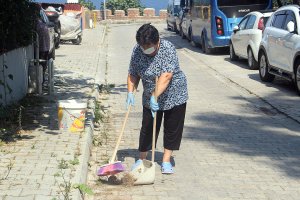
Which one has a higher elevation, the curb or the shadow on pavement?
the curb

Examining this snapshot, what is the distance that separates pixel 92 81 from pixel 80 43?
12.8 meters

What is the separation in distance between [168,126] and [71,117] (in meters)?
1.93

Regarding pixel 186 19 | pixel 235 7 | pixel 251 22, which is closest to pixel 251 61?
pixel 251 22

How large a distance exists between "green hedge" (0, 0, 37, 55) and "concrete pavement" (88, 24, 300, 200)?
203 cm

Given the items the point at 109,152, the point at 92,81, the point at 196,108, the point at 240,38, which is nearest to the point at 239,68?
the point at 240,38

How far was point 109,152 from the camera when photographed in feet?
25.0

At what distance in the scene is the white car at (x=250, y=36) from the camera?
1593cm

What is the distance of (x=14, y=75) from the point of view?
983cm

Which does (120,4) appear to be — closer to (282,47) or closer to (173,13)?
(173,13)

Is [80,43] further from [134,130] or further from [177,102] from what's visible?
[177,102]

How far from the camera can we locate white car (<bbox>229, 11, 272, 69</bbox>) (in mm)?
15930

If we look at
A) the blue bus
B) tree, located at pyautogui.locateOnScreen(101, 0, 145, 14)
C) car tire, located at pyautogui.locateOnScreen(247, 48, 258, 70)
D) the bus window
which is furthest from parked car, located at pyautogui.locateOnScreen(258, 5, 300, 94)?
tree, located at pyautogui.locateOnScreen(101, 0, 145, 14)

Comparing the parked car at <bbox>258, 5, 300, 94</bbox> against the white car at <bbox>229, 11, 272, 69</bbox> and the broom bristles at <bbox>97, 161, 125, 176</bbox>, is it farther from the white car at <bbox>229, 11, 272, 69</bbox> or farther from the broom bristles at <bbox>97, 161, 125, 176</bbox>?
the broom bristles at <bbox>97, 161, 125, 176</bbox>

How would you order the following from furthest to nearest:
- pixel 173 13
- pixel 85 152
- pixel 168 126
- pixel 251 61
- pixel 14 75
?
pixel 173 13 → pixel 251 61 → pixel 14 75 → pixel 85 152 → pixel 168 126
